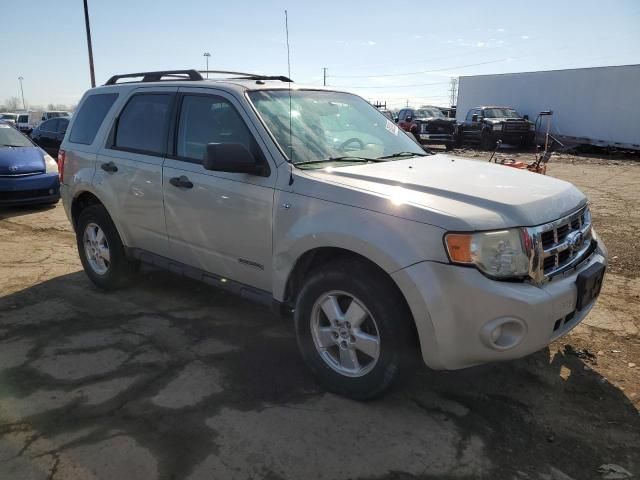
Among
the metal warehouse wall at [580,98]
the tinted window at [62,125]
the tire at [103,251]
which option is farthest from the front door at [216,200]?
the metal warehouse wall at [580,98]

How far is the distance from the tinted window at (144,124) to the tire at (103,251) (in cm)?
73

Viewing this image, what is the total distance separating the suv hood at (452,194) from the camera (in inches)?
104

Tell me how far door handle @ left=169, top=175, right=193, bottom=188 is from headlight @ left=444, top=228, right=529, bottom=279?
205cm

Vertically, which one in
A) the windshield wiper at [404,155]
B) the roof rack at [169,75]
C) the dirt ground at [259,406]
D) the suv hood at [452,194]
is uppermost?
the roof rack at [169,75]

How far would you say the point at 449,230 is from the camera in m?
2.56

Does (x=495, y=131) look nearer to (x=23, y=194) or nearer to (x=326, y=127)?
(x=23, y=194)

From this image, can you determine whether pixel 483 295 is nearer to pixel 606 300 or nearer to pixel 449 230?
pixel 449 230

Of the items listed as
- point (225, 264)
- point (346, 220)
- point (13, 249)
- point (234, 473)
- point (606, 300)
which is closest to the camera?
point (234, 473)

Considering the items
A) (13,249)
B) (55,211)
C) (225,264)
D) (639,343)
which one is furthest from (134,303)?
(55,211)

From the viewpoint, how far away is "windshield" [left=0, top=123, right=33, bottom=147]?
9.61 meters

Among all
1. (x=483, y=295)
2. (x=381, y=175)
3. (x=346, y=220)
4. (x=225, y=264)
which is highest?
(x=381, y=175)

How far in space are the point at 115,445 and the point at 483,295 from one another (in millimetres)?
2023

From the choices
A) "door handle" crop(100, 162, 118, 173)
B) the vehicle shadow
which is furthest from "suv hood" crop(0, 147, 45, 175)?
the vehicle shadow

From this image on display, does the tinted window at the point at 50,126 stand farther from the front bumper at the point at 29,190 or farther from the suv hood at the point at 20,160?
the front bumper at the point at 29,190
